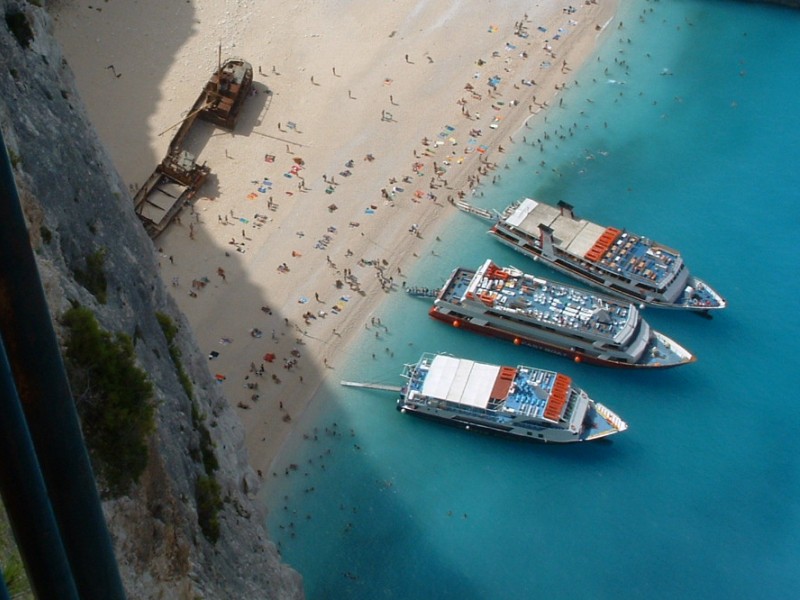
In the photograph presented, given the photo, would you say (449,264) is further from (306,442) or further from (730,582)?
(730,582)

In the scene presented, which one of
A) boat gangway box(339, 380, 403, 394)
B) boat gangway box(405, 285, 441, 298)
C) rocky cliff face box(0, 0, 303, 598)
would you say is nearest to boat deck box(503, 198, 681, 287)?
boat gangway box(405, 285, 441, 298)

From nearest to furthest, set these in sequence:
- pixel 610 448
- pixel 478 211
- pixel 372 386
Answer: pixel 610 448, pixel 372 386, pixel 478 211

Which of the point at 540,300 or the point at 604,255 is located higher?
the point at 604,255

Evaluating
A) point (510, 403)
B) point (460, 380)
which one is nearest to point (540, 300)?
point (460, 380)

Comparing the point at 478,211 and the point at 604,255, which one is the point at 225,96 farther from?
the point at 604,255

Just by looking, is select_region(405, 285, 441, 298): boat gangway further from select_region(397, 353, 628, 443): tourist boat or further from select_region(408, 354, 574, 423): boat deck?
select_region(397, 353, 628, 443): tourist boat

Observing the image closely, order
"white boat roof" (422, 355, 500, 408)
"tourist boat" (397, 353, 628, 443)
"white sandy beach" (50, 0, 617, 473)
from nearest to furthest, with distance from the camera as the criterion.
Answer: "tourist boat" (397, 353, 628, 443)
"white boat roof" (422, 355, 500, 408)
"white sandy beach" (50, 0, 617, 473)

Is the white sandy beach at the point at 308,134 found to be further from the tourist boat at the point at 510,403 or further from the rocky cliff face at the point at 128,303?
the rocky cliff face at the point at 128,303

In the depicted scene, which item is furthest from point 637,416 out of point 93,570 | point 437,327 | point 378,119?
point 93,570
